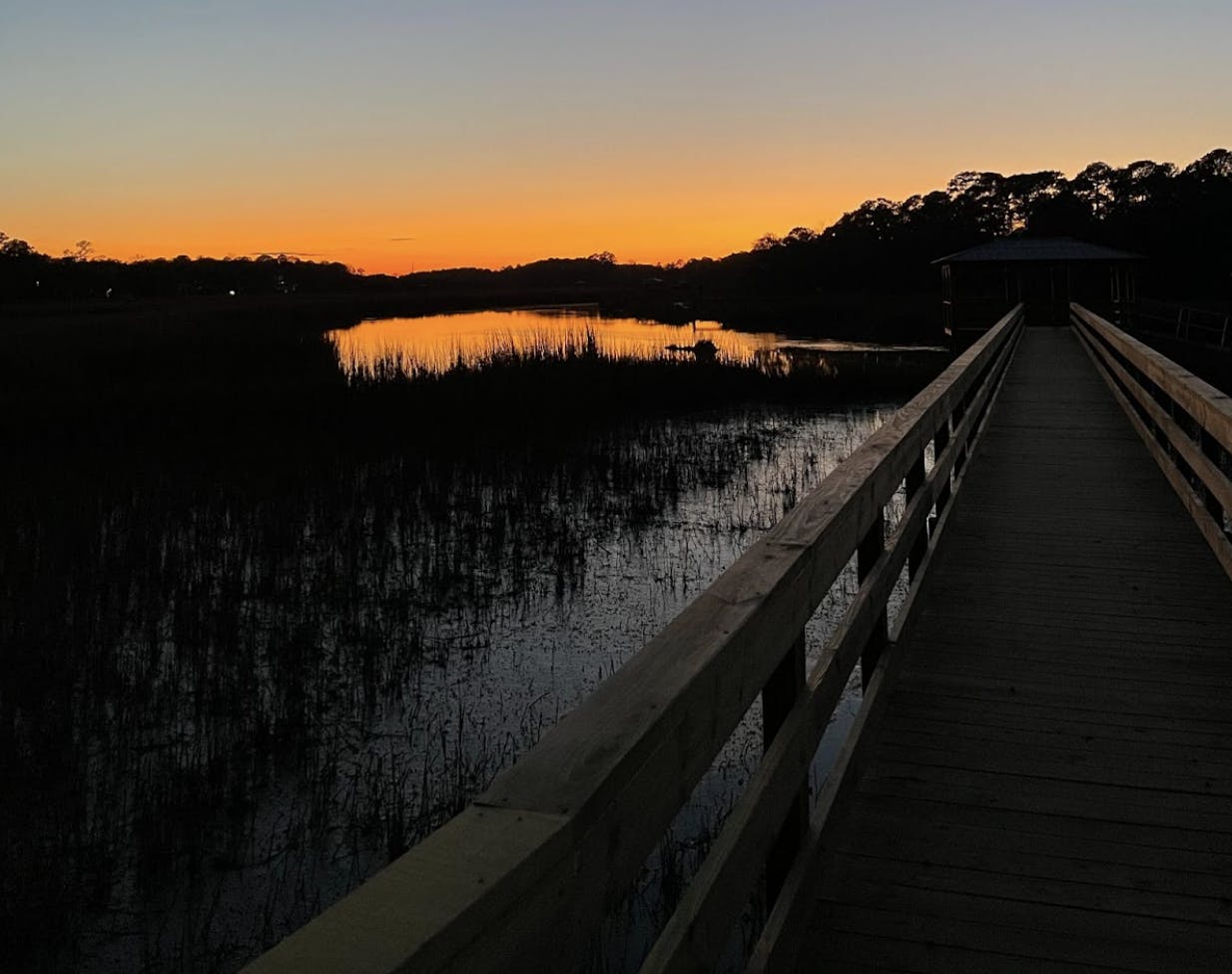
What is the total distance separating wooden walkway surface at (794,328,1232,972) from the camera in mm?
2295

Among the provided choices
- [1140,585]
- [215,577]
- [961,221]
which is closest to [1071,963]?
[1140,585]

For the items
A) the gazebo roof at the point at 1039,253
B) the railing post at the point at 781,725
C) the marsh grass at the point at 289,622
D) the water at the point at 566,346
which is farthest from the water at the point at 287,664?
the gazebo roof at the point at 1039,253

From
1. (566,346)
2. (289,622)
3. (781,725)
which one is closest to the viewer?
(781,725)

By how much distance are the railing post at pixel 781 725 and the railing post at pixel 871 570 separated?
3.82ft

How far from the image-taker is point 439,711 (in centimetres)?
603

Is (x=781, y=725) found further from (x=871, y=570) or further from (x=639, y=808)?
(x=871, y=570)

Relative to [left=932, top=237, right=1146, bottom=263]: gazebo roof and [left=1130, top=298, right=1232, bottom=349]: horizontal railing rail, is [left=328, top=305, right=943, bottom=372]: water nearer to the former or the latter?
[left=932, top=237, right=1146, bottom=263]: gazebo roof

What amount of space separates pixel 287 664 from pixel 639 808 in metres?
5.75

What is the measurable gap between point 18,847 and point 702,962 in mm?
3698

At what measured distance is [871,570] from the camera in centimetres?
333

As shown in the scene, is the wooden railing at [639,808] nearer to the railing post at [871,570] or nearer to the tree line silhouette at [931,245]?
the railing post at [871,570]

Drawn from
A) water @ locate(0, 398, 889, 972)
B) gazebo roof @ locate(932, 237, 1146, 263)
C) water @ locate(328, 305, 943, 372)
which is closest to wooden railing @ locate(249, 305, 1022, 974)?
water @ locate(0, 398, 889, 972)

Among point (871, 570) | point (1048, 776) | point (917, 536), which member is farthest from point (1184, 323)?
point (1048, 776)

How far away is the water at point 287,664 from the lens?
4.21 meters
